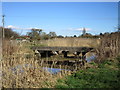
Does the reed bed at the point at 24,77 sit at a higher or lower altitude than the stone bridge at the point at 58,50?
lower

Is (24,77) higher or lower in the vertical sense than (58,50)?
lower

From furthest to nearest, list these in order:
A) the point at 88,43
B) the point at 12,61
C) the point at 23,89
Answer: the point at 88,43, the point at 12,61, the point at 23,89

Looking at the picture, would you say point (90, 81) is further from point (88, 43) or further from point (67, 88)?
point (88, 43)

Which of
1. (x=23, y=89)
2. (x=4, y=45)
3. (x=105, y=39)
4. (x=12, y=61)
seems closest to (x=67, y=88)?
(x=23, y=89)

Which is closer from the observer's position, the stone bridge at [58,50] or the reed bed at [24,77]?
the reed bed at [24,77]

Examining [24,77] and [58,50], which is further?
[58,50]

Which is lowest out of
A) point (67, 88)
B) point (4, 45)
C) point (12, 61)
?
point (67, 88)

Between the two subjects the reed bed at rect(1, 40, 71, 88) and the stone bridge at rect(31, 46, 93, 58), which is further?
the stone bridge at rect(31, 46, 93, 58)

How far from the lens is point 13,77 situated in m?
4.00

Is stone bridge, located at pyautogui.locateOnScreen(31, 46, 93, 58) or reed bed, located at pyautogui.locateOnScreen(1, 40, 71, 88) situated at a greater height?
stone bridge, located at pyautogui.locateOnScreen(31, 46, 93, 58)

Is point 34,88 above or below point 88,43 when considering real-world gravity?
below

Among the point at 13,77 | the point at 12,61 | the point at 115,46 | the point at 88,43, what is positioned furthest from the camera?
the point at 88,43

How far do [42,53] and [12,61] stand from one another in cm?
713

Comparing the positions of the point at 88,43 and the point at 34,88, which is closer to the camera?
the point at 34,88
